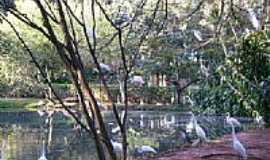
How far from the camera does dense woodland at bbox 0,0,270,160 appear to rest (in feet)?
7.60

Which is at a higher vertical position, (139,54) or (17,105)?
(139,54)

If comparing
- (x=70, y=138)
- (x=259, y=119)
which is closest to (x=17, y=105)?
(x=70, y=138)

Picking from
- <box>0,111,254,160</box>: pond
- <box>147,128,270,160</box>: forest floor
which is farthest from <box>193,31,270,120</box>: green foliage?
<box>147,128,270,160</box>: forest floor

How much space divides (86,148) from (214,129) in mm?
2120

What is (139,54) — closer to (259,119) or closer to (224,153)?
(259,119)

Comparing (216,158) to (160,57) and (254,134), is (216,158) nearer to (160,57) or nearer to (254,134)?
(254,134)

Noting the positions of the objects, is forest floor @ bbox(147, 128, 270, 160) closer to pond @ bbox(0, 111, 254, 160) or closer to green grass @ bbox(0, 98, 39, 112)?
pond @ bbox(0, 111, 254, 160)

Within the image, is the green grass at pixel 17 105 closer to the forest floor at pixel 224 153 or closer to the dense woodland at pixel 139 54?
the dense woodland at pixel 139 54

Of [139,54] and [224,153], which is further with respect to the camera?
[139,54]

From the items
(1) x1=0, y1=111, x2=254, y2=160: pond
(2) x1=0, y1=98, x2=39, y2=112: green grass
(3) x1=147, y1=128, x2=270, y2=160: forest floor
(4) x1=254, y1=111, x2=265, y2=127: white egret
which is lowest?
(1) x1=0, y1=111, x2=254, y2=160: pond

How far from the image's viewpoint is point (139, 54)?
8258 mm

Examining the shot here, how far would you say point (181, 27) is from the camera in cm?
1441

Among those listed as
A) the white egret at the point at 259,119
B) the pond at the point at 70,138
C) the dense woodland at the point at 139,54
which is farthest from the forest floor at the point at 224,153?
the white egret at the point at 259,119

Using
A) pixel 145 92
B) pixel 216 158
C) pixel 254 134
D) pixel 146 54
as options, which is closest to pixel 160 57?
pixel 146 54
